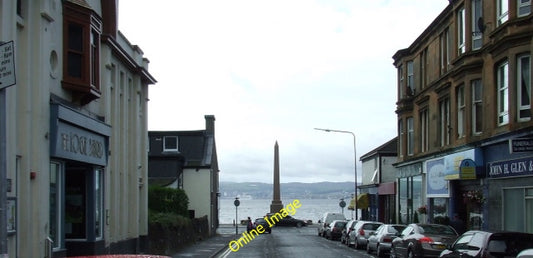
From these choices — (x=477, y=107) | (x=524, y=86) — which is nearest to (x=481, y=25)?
(x=477, y=107)

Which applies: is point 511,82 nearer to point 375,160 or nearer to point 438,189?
point 438,189

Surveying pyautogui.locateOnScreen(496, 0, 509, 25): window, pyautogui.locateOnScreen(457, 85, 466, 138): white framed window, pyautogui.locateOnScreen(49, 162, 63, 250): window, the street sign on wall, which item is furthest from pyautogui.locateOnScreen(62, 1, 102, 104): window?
pyautogui.locateOnScreen(457, 85, 466, 138): white framed window

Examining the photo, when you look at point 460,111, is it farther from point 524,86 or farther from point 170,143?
point 170,143

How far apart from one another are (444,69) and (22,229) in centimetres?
2269

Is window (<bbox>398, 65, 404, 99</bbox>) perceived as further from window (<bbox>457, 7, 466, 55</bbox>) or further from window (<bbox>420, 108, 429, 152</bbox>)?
window (<bbox>457, 7, 466, 55</bbox>)

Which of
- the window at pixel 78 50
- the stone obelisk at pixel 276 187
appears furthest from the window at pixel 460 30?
the stone obelisk at pixel 276 187

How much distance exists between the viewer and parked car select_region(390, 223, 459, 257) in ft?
68.3

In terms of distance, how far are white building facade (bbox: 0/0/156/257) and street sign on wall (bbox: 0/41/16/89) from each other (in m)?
5.56

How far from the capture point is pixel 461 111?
2902cm

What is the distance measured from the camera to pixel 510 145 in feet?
70.1

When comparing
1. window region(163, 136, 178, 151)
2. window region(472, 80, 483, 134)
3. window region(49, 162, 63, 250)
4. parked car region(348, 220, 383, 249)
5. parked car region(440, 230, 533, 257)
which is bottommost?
parked car region(348, 220, 383, 249)

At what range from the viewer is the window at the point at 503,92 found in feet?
75.5

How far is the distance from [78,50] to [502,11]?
14381 mm

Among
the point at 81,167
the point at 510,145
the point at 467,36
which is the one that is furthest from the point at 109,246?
the point at 467,36
